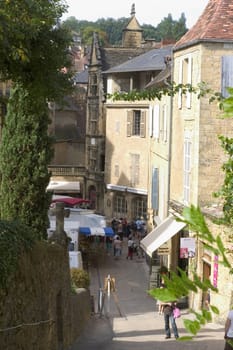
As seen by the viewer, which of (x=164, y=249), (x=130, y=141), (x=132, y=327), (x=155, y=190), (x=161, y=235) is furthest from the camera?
(x=130, y=141)

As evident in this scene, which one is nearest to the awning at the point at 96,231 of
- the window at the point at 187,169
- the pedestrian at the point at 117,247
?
the pedestrian at the point at 117,247

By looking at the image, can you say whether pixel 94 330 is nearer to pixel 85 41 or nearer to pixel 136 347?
pixel 136 347

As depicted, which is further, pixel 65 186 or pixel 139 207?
pixel 65 186

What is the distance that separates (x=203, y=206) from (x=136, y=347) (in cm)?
682

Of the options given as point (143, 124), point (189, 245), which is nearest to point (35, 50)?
point (189, 245)

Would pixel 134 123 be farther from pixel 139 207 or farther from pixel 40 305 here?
pixel 40 305

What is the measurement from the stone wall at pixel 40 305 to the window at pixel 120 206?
2890cm

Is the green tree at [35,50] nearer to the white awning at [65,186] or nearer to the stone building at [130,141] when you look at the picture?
the stone building at [130,141]

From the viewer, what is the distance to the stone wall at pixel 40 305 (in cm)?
1034

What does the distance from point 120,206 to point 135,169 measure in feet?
11.8

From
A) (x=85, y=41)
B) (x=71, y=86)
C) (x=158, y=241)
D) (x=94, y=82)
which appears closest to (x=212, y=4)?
(x=158, y=241)

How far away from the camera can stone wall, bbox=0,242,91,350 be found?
10.3 metres

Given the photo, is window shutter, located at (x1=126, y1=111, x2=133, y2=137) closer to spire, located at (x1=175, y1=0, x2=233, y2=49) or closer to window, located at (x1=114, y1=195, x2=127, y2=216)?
window, located at (x1=114, y1=195, x2=127, y2=216)

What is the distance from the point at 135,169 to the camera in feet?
150
